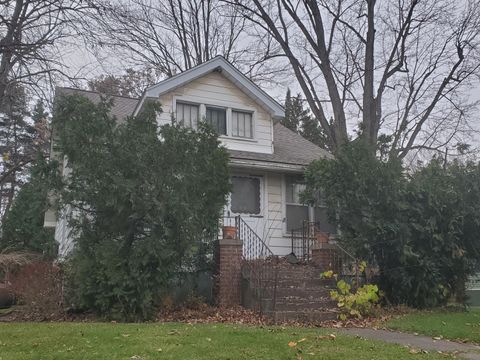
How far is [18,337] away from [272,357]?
339 centimetres

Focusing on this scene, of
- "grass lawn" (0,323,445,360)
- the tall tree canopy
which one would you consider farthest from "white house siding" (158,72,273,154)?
the tall tree canopy

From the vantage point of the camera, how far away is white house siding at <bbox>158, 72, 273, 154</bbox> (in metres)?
13.4

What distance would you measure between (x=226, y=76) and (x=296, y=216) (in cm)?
439

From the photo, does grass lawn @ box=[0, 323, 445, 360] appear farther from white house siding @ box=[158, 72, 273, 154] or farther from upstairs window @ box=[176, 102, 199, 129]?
upstairs window @ box=[176, 102, 199, 129]

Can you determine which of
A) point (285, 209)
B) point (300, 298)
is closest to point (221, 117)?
point (285, 209)

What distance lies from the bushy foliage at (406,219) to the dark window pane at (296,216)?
2.40 m

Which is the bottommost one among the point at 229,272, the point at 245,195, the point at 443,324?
the point at 443,324

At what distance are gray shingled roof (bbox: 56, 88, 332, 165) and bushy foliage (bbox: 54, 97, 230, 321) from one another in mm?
3530

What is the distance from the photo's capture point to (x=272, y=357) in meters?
5.47

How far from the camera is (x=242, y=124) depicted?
46.7ft

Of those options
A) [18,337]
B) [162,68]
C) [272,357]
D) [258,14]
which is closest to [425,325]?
[272,357]

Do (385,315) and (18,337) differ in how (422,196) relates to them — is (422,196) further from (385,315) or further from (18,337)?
(18,337)

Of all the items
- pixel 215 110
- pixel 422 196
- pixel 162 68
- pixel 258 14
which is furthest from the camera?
pixel 162 68

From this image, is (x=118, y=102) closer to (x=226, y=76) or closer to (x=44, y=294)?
(x=226, y=76)
